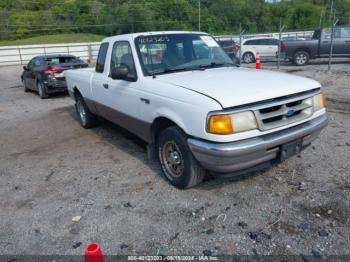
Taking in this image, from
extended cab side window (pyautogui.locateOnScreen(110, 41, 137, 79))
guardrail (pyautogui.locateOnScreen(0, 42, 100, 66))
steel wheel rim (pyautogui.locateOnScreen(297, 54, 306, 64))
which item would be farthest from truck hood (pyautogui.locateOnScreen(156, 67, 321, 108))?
guardrail (pyautogui.locateOnScreen(0, 42, 100, 66))

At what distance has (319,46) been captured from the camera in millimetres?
16203

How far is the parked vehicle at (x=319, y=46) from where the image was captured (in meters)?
16.1

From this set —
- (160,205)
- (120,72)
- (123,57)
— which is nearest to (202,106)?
(160,205)

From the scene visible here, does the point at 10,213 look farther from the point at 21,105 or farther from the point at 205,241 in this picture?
the point at 21,105

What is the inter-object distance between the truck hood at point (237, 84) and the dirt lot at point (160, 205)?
1.20 m

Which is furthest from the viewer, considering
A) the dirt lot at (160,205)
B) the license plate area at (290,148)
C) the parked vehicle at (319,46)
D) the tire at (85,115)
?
the parked vehicle at (319,46)

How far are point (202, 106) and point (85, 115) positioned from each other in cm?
419

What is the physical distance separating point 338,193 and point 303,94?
1215 mm

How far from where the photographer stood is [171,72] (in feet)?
14.0

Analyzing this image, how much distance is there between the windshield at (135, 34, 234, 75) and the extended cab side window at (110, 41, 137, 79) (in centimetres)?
17

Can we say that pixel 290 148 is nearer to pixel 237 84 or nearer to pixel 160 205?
pixel 237 84

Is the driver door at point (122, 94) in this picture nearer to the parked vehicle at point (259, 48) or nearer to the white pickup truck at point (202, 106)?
the white pickup truck at point (202, 106)

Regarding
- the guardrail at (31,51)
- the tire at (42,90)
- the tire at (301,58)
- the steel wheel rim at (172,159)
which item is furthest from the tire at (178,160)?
the guardrail at (31,51)

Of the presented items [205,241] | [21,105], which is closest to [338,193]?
[205,241]
